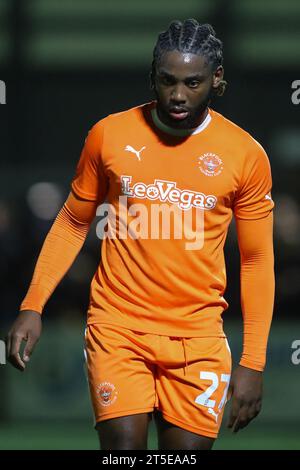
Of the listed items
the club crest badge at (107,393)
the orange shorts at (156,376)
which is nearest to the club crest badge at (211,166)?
the orange shorts at (156,376)

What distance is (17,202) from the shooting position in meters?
12.4

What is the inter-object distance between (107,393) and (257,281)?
84cm

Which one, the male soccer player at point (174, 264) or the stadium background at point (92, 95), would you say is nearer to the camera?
the male soccer player at point (174, 264)

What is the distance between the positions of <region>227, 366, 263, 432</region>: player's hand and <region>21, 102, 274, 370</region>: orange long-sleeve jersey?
5 centimetres

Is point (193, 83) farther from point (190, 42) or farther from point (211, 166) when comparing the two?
point (211, 166)

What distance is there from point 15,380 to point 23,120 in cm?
474


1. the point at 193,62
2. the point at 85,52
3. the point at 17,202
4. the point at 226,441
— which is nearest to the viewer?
the point at 193,62

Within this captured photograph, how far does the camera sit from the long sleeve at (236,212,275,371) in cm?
529

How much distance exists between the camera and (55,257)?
5352 millimetres

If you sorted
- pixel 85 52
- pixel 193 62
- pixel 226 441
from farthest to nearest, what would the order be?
pixel 85 52 < pixel 226 441 < pixel 193 62

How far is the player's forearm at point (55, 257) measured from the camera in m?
5.28

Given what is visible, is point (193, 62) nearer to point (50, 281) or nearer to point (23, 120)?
point (50, 281)

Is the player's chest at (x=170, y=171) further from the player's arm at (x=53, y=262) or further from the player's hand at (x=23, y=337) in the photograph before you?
the player's hand at (x=23, y=337)

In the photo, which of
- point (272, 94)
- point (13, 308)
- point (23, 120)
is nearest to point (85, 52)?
point (23, 120)
